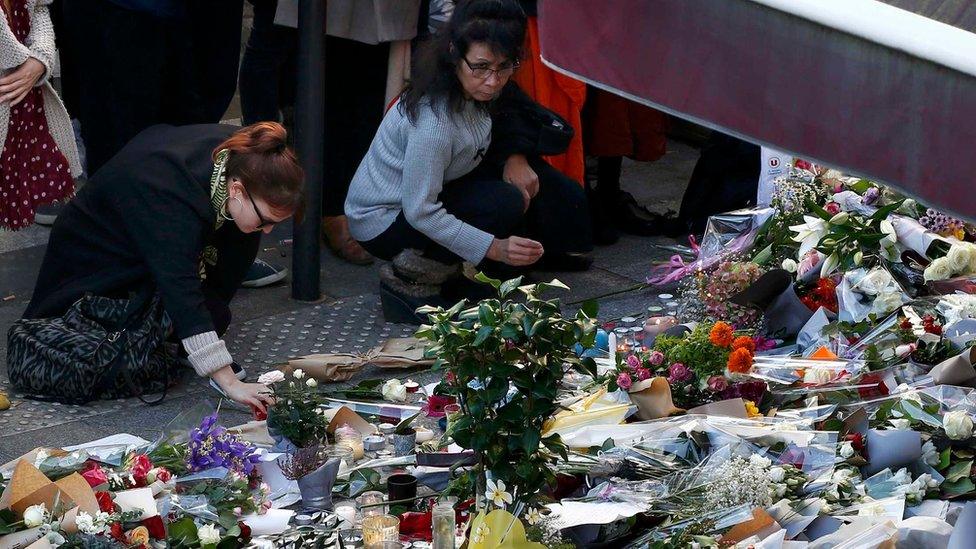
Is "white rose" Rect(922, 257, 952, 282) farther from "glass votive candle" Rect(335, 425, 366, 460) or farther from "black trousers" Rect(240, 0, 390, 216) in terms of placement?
"black trousers" Rect(240, 0, 390, 216)

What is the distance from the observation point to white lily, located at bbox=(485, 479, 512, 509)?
9.40ft

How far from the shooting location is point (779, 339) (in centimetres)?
431

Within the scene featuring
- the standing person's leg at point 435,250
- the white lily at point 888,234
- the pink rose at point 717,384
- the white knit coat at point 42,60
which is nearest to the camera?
the pink rose at point 717,384

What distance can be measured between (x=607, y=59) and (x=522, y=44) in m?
3.16

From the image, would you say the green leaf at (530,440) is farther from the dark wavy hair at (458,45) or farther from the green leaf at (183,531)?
the dark wavy hair at (458,45)

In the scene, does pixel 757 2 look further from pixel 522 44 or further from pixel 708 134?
pixel 708 134

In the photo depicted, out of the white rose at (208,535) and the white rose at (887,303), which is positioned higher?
the white rose at (887,303)

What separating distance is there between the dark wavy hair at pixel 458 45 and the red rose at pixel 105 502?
2033mm

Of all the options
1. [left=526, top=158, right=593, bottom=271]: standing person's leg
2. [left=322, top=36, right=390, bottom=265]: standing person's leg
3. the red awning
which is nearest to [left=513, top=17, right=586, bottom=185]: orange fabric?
[left=526, top=158, right=593, bottom=271]: standing person's leg

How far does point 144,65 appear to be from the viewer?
4676 mm

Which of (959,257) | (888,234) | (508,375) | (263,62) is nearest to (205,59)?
(263,62)

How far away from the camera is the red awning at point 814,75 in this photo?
1.37 m

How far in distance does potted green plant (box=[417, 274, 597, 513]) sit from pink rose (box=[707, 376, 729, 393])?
854 mm

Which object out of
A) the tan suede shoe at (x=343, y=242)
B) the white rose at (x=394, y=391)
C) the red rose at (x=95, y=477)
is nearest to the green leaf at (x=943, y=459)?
the white rose at (x=394, y=391)
